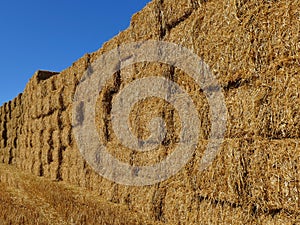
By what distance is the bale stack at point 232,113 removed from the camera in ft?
14.0

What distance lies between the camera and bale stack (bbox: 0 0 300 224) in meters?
4.28

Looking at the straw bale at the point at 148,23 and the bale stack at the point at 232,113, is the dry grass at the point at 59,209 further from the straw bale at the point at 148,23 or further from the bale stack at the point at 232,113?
the straw bale at the point at 148,23

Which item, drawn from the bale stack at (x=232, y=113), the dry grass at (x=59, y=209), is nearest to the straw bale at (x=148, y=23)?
the bale stack at (x=232, y=113)

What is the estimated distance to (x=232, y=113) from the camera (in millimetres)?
5004

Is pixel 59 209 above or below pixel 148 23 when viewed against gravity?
below

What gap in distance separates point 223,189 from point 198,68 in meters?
1.88

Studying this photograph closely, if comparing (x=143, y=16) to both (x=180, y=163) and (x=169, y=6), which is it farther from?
(x=180, y=163)

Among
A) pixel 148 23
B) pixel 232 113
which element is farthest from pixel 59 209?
pixel 148 23

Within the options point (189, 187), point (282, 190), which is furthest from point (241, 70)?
point (189, 187)

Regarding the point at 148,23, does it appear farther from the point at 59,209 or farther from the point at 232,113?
the point at 59,209

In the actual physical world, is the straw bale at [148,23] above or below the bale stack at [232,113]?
above

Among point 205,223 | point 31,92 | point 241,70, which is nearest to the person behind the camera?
point 241,70

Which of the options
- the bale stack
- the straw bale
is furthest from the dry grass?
the straw bale

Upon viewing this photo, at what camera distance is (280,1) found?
4.38 meters
